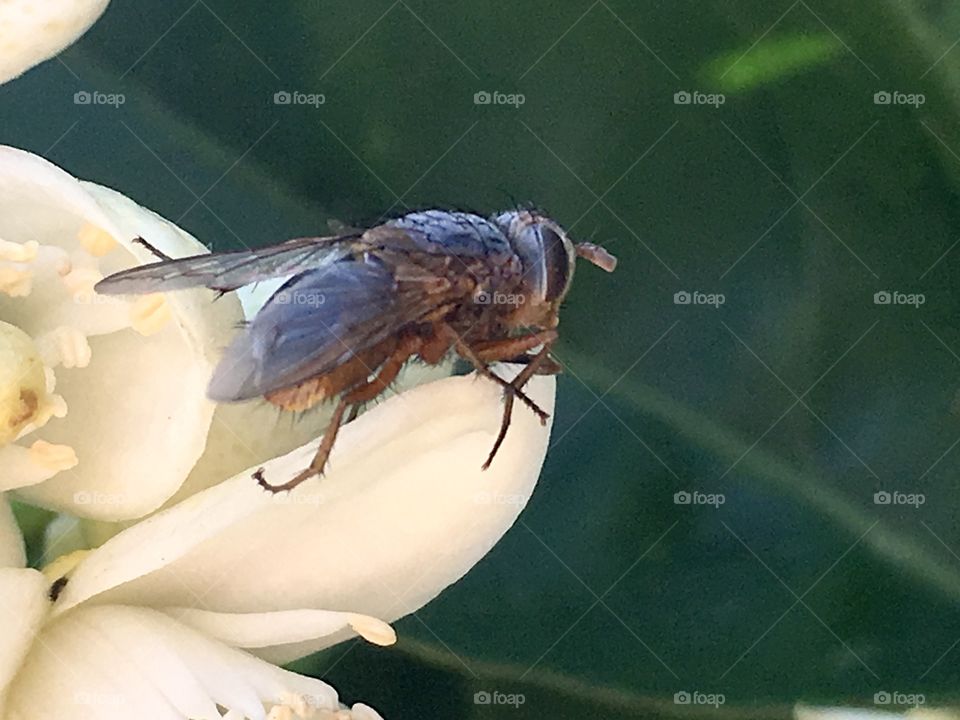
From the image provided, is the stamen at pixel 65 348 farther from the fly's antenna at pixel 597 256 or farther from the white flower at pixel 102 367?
the fly's antenna at pixel 597 256

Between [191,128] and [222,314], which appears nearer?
[222,314]

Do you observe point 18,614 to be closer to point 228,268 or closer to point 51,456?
point 51,456

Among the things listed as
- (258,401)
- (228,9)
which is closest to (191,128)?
(228,9)

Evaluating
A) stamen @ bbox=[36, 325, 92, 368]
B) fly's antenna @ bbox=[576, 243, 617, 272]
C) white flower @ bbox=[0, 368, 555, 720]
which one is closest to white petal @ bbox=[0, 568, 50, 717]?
white flower @ bbox=[0, 368, 555, 720]

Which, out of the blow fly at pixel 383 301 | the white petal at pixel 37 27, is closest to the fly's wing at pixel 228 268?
the blow fly at pixel 383 301

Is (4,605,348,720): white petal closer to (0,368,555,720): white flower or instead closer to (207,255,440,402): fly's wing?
(0,368,555,720): white flower

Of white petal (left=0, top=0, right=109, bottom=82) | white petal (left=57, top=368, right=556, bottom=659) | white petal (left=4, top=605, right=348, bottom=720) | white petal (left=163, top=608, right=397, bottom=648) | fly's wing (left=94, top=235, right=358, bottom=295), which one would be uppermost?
white petal (left=0, top=0, right=109, bottom=82)

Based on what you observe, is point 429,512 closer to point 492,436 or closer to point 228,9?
point 492,436
